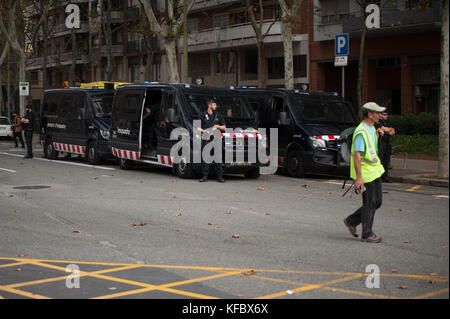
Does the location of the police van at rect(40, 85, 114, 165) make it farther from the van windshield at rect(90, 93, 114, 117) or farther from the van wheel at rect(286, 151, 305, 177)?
the van wheel at rect(286, 151, 305, 177)

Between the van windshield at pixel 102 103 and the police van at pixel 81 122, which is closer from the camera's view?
the police van at pixel 81 122

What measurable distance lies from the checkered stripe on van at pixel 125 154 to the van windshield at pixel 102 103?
7.14 feet

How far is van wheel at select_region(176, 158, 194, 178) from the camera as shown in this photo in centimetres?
1792

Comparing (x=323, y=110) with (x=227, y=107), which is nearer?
(x=227, y=107)

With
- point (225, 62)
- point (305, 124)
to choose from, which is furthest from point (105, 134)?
point (225, 62)

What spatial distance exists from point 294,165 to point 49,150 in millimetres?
10752

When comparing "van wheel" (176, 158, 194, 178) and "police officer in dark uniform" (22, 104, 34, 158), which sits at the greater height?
"police officer in dark uniform" (22, 104, 34, 158)

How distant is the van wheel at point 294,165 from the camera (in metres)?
18.8

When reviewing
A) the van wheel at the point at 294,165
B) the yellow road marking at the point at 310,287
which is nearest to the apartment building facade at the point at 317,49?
the van wheel at the point at 294,165

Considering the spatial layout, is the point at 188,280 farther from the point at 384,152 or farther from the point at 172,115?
the point at 172,115

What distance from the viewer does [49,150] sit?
26234 millimetres

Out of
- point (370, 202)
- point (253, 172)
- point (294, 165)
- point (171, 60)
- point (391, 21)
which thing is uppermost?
point (391, 21)

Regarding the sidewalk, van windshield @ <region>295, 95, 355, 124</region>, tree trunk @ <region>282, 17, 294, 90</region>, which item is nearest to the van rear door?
van windshield @ <region>295, 95, 355, 124</region>

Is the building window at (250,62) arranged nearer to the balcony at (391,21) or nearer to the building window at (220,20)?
the building window at (220,20)
